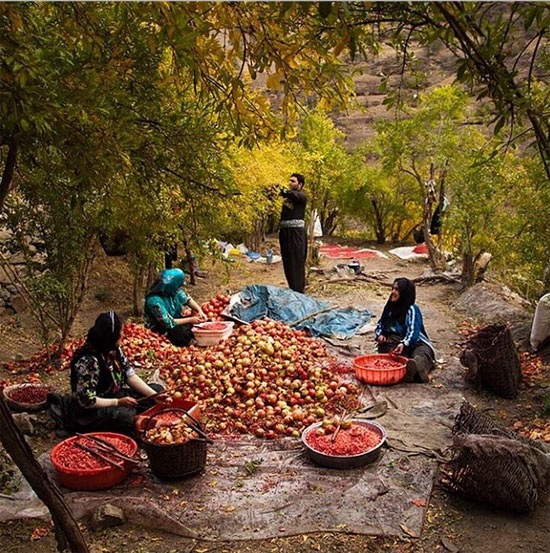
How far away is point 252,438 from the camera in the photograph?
4.68 metres

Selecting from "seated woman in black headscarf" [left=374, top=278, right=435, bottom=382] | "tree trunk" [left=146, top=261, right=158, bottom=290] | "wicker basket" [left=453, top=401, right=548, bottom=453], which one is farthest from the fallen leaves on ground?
"tree trunk" [left=146, top=261, right=158, bottom=290]

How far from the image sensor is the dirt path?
3256 millimetres

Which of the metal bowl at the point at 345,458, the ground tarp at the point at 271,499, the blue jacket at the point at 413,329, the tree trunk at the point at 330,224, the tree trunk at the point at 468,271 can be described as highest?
the tree trunk at the point at 330,224

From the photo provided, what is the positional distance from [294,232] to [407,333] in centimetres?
372

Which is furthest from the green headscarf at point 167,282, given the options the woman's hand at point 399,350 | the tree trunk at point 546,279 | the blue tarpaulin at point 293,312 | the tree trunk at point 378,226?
the tree trunk at point 378,226

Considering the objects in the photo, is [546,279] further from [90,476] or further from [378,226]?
[378,226]

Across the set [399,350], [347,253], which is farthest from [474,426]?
[347,253]

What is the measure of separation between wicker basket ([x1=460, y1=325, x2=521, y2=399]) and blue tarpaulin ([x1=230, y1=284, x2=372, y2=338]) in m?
2.23

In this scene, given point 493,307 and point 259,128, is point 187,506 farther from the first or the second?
point 493,307

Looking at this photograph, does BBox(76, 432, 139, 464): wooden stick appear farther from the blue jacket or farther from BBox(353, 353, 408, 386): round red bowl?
the blue jacket

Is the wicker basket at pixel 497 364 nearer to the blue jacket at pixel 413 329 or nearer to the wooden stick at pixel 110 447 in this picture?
the blue jacket at pixel 413 329

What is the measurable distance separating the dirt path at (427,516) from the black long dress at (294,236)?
875 mm

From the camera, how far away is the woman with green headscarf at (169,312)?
23.4 feet

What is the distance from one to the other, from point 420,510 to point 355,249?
14.2m
